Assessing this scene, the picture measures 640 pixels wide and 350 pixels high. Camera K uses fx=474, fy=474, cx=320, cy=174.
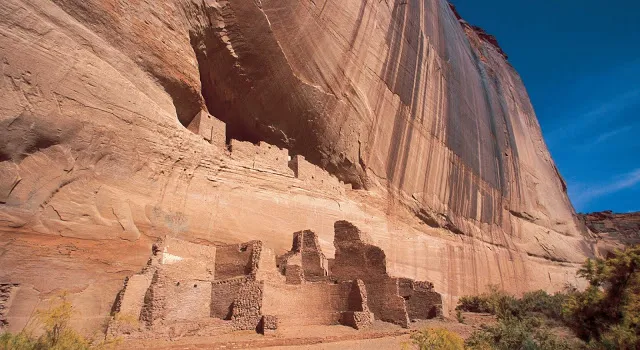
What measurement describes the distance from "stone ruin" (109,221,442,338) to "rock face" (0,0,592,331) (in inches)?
24.2

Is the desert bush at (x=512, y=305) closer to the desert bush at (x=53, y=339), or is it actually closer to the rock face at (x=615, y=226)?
the desert bush at (x=53, y=339)

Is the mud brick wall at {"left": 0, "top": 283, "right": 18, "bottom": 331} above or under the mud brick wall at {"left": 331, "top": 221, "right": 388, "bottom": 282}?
under

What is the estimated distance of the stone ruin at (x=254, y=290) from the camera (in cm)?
1039

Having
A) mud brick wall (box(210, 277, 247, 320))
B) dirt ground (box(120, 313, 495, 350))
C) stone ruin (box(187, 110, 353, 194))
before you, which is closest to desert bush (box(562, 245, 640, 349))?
dirt ground (box(120, 313, 495, 350))

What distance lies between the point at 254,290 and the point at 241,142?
6246mm

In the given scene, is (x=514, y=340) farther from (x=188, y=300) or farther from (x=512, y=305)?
(x=512, y=305)

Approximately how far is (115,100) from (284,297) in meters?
6.73

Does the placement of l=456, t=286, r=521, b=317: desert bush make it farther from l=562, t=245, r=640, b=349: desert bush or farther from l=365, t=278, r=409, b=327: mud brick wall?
l=365, t=278, r=409, b=327: mud brick wall

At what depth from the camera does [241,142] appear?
16375 mm

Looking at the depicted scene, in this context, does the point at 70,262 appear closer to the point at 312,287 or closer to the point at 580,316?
the point at 312,287

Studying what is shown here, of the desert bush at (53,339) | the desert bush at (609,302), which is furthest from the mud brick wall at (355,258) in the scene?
the desert bush at (53,339)

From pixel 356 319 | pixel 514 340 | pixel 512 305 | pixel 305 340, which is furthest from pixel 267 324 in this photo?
pixel 512 305

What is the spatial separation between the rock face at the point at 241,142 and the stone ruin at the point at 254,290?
614 millimetres

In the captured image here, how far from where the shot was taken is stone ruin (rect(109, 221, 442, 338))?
10391 mm
